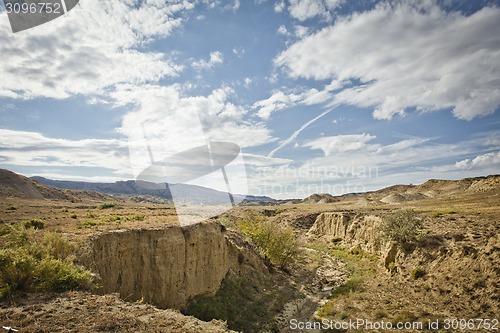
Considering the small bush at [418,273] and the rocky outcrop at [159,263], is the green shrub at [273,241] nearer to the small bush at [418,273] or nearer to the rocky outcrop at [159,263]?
the rocky outcrop at [159,263]

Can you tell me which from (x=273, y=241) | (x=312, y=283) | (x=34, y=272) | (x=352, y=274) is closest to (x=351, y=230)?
(x=352, y=274)

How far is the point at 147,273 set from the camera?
17.1 metres

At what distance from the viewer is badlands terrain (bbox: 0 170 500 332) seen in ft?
29.5

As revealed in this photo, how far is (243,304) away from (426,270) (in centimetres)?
1584

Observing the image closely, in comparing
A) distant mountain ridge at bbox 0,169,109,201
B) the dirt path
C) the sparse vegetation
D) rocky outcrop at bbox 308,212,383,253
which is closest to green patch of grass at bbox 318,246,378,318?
the dirt path

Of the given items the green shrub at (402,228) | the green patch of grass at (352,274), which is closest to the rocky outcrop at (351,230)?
the green patch of grass at (352,274)

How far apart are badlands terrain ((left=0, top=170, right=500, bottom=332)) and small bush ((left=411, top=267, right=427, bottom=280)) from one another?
0.33 ft

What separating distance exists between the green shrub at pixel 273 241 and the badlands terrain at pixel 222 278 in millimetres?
154

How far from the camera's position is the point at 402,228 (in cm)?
2933

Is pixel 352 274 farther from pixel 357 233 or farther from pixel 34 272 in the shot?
pixel 34 272

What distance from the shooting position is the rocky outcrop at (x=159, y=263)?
50.5 feet

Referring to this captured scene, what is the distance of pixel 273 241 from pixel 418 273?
540 inches

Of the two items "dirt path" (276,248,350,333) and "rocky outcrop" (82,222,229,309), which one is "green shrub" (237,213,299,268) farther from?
"rocky outcrop" (82,222,229,309)

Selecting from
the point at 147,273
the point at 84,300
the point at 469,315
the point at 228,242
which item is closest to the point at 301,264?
the point at 228,242
